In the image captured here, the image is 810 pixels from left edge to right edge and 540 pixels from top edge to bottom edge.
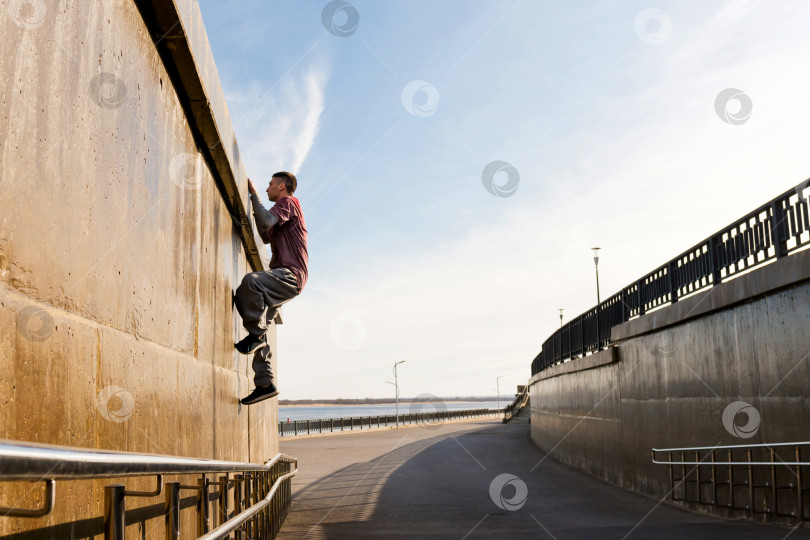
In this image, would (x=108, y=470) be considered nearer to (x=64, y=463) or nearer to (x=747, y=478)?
(x=64, y=463)

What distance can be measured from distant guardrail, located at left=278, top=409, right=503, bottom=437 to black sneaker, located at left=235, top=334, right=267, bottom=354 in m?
34.9

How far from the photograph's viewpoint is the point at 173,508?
10.7 feet

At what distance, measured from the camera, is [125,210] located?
3234 millimetres

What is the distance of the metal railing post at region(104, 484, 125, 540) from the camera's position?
2391mm

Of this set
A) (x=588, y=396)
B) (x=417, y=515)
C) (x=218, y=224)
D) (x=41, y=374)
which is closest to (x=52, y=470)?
(x=41, y=374)

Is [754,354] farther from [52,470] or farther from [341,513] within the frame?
[52,470]

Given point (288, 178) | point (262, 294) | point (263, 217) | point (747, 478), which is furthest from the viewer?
point (747, 478)

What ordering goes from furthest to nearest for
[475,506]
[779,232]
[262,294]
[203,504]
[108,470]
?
1. [475,506]
2. [779,232]
3. [262,294]
4. [203,504]
5. [108,470]

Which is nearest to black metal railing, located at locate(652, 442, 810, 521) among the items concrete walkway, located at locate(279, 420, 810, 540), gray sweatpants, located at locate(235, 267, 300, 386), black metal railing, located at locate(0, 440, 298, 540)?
concrete walkway, located at locate(279, 420, 810, 540)

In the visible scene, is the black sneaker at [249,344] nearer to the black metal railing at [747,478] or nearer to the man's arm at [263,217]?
the man's arm at [263,217]

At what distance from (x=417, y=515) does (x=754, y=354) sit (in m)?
5.51

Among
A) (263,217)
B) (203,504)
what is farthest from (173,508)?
(263,217)

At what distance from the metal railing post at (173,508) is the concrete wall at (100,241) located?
127mm

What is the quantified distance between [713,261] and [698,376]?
1.85 meters
